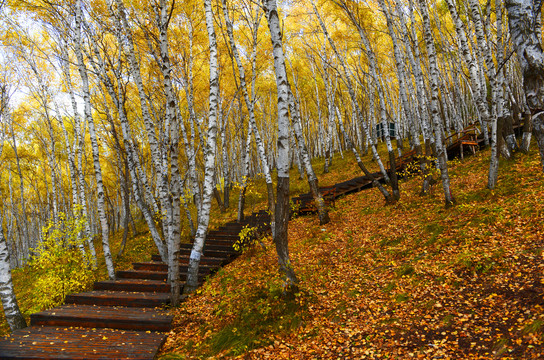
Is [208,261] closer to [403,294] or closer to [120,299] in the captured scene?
[120,299]

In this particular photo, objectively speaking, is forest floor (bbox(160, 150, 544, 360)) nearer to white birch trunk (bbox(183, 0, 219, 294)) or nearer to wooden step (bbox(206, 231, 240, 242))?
white birch trunk (bbox(183, 0, 219, 294))

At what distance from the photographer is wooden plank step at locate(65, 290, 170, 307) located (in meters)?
6.33

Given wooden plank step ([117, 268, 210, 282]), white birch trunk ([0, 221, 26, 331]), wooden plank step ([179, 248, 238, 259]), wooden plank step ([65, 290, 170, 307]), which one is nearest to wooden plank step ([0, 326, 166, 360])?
white birch trunk ([0, 221, 26, 331])

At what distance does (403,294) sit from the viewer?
16.6 ft

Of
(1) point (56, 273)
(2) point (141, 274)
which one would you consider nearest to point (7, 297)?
(1) point (56, 273)

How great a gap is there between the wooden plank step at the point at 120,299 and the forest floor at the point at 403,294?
0.64m

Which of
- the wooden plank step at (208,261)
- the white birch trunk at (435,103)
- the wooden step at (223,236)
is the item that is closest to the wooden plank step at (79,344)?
the wooden plank step at (208,261)

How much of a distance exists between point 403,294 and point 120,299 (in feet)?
20.0

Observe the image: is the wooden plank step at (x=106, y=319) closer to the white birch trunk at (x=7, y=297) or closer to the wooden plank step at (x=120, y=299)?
the white birch trunk at (x=7, y=297)

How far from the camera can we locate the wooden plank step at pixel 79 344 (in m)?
4.34

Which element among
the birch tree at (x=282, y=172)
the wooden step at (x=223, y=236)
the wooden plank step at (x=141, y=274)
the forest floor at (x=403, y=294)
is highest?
the birch tree at (x=282, y=172)

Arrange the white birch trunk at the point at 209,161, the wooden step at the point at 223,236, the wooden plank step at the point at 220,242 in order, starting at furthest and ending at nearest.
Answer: the wooden step at the point at 223,236 → the wooden plank step at the point at 220,242 → the white birch trunk at the point at 209,161

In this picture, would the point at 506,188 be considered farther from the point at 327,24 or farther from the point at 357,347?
the point at 327,24

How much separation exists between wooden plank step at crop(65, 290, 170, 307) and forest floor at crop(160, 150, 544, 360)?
0.64 metres
